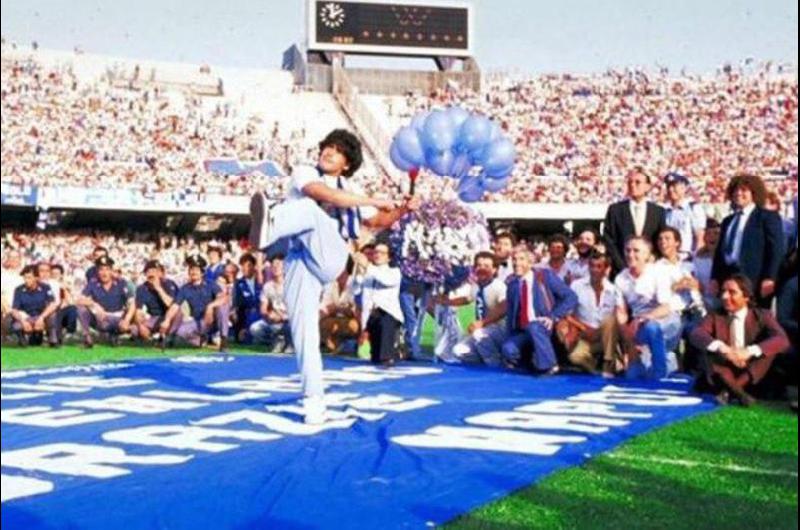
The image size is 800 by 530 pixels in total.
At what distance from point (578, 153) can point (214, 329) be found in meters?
26.6

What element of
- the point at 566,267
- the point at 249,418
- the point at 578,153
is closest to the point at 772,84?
the point at 578,153

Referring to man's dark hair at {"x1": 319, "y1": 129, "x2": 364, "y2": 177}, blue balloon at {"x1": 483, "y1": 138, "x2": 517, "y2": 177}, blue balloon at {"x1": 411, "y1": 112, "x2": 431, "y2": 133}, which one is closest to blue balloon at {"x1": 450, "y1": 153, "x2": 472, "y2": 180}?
blue balloon at {"x1": 483, "y1": 138, "x2": 517, "y2": 177}

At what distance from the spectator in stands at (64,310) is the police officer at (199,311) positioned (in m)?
0.92

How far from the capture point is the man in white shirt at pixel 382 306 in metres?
8.30

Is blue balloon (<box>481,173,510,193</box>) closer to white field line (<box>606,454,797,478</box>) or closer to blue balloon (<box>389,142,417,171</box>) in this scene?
blue balloon (<box>389,142,417,171</box>)

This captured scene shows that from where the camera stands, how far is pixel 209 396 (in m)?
5.96

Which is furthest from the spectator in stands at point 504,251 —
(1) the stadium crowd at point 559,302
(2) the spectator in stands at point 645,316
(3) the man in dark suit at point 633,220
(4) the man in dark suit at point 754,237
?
(4) the man in dark suit at point 754,237

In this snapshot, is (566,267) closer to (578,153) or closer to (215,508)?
(215,508)

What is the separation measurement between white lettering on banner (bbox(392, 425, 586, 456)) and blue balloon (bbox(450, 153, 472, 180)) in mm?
6459

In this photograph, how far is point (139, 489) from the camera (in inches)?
133

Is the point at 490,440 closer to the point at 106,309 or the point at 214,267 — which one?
the point at 106,309

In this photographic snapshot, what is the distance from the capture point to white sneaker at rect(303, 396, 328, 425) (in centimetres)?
491

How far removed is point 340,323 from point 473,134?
274cm

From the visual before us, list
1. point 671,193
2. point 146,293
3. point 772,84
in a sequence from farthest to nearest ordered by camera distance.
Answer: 1. point 772,84
2. point 146,293
3. point 671,193
